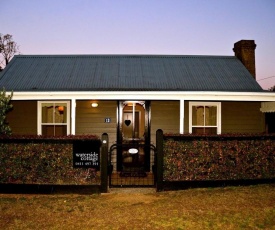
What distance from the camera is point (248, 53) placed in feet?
40.7

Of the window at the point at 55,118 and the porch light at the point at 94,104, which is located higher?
the porch light at the point at 94,104

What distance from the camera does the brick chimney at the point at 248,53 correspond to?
1221 cm

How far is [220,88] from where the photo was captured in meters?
10.7

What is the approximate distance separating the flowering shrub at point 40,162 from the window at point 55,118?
3340mm

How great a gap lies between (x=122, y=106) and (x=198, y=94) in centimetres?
281

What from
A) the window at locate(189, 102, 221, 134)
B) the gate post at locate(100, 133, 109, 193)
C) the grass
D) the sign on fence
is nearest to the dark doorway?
the window at locate(189, 102, 221, 134)

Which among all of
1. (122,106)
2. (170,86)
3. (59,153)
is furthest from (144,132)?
(59,153)

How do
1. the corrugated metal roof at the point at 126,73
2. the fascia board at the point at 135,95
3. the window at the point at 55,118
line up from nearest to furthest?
the fascia board at the point at 135,95, the corrugated metal roof at the point at 126,73, the window at the point at 55,118

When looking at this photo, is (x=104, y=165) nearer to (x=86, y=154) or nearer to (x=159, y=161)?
(x=86, y=154)

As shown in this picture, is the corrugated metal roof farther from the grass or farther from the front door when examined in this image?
the grass

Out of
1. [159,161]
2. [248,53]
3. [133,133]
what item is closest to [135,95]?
[133,133]

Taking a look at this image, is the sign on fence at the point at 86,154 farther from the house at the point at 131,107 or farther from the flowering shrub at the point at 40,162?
the house at the point at 131,107

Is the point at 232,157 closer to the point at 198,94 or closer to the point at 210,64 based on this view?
the point at 198,94

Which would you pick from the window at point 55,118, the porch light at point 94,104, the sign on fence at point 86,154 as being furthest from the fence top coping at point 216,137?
the window at point 55,118
